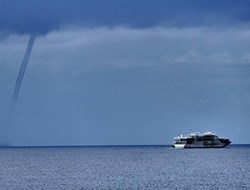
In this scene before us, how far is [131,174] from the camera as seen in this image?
14888cm

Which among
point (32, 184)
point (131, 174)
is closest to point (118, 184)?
point (32, 184)

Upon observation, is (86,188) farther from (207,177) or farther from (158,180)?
(207,177)

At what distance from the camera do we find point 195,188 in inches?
4331

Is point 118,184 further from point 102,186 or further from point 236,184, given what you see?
point 236,184

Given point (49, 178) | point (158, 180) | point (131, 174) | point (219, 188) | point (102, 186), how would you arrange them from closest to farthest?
point (219, 188), point (102, 186), point (158, 180), point (49, 178), point (131, 174)

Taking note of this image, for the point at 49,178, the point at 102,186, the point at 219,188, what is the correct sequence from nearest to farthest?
the point at 219,188 → the point at 102,186 → the point at 49,178

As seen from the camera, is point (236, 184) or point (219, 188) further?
point (236, 184)

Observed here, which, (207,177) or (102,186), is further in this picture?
(207,177)

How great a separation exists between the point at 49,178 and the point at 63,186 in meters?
20.6

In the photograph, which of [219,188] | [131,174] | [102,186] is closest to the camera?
[219,188]

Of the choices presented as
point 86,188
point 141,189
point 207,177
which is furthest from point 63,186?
point 207,177

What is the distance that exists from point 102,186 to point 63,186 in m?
6.79

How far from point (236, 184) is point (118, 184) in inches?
817

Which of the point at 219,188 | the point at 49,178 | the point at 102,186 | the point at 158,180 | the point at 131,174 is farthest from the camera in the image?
the point at 131,174
